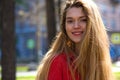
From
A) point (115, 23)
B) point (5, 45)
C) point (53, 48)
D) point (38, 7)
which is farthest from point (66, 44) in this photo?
point (115, 23)

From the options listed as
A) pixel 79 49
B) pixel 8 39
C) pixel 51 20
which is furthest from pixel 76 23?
pixel 51 20

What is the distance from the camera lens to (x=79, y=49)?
371 cm

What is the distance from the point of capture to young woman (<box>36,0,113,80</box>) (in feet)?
11.8

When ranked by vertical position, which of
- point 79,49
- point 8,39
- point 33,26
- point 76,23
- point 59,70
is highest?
point 76,23

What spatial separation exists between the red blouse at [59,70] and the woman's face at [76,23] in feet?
0.75

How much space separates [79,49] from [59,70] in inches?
9.9

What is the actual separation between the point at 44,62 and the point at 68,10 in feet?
1.51

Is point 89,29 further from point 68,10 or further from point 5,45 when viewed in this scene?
point 5,45

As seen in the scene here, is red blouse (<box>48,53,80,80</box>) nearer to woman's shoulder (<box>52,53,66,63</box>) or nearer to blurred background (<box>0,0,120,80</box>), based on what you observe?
woman's shoulder (<box>52,53,66,63</box>)

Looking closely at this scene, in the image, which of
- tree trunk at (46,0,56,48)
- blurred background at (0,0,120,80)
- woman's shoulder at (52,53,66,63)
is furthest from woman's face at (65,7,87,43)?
blurred background at (0,0,120,80)

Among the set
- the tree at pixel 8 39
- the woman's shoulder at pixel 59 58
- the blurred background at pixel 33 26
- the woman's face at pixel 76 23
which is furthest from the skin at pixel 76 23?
the blurred background at pixel 33 26

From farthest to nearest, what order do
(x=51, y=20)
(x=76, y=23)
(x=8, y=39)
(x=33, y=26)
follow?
(x=33, y=26) → (x=51, y=20) → (x=8, y=39) → (x=76, y=23)

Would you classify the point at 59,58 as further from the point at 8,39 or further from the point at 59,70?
the point at 8,39

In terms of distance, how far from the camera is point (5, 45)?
11750 millimetres
